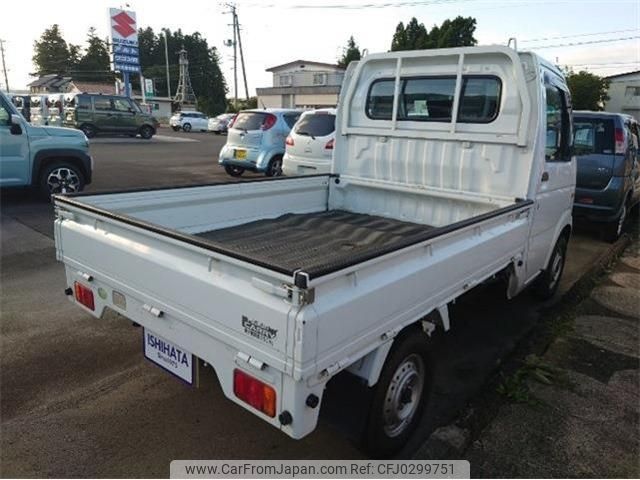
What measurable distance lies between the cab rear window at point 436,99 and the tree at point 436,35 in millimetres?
43789

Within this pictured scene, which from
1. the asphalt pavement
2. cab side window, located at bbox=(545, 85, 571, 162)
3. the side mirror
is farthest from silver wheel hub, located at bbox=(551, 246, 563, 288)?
the side mirror

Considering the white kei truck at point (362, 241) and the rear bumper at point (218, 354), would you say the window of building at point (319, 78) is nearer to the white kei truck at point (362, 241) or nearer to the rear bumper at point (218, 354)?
the white kei truck at point (362, 241)

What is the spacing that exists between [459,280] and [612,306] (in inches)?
131

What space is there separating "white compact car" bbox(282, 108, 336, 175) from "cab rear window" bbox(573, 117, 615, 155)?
4.21 meters

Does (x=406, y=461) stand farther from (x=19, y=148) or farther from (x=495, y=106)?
(x=19, y=148)

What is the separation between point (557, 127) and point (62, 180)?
25.4ft

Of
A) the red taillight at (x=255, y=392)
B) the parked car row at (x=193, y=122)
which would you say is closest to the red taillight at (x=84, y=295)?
the red taillight at (x=255, y=392)

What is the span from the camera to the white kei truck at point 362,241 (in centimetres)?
185

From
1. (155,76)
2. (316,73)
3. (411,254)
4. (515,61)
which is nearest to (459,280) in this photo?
(411,254)

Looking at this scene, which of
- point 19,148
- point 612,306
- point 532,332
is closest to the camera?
point 532,332

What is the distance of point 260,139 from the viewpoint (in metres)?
11.2

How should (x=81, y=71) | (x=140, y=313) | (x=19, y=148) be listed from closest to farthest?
(x=140, y=313)
(x=19, y=148)
(x=81, y=71)

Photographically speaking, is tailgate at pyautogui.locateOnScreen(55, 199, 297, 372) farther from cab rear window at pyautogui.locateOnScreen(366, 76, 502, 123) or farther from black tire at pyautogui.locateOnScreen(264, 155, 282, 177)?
black tire at pyautogui.locateOnScreen(264, 155, 282, 177)

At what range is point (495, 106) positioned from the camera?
3.90 m
